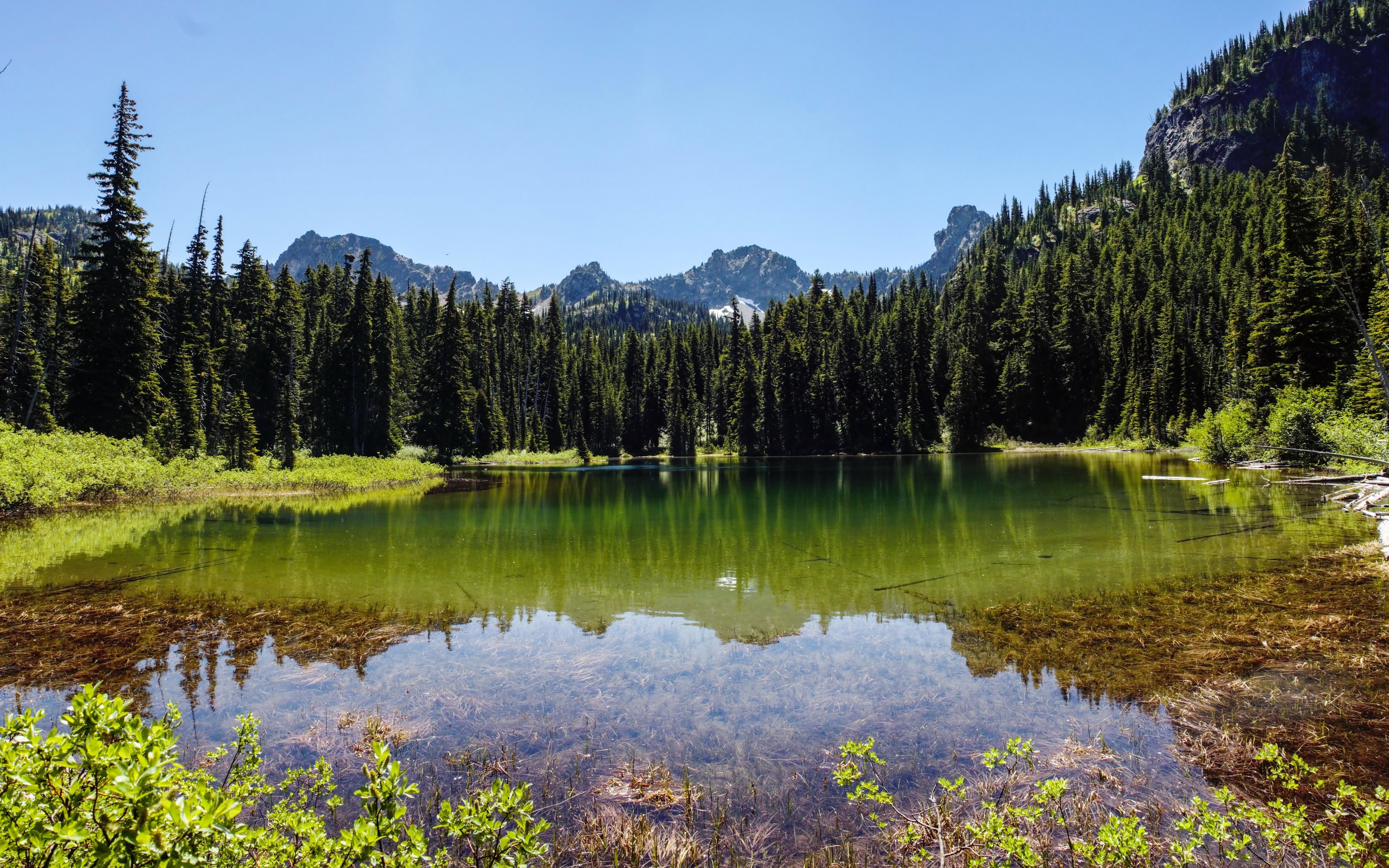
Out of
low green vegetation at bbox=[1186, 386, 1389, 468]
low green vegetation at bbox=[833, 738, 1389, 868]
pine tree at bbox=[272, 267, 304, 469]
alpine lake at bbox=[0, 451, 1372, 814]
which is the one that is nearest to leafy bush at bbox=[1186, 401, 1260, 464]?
low green vegetation at bbox=[1186, 386, 1389, 468]

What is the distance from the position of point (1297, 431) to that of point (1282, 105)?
225m

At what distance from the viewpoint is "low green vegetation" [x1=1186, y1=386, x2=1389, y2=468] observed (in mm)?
26547

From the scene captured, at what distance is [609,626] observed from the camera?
11.4 meters

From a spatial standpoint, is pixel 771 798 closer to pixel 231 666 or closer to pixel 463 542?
pixel 231 666

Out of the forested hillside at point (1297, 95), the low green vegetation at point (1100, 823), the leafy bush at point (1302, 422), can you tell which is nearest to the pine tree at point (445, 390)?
the leafy bush at point (1302, 422)

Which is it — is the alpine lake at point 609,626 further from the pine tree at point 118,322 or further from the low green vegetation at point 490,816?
the pine tree at point 118,322

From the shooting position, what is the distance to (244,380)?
53.3 metres

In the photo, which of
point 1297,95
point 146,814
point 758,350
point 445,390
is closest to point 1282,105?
point 1297,95

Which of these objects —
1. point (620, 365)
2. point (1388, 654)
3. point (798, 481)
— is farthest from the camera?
point (620, 365)

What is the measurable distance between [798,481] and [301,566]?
3370 cm

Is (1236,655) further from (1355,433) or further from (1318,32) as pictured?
(1318,32)

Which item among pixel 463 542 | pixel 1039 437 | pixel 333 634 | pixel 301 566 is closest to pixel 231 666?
pixel 333 634

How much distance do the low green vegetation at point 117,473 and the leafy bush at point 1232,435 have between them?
A: 53.2 metres

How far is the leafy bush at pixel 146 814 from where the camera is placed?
8.39ft
